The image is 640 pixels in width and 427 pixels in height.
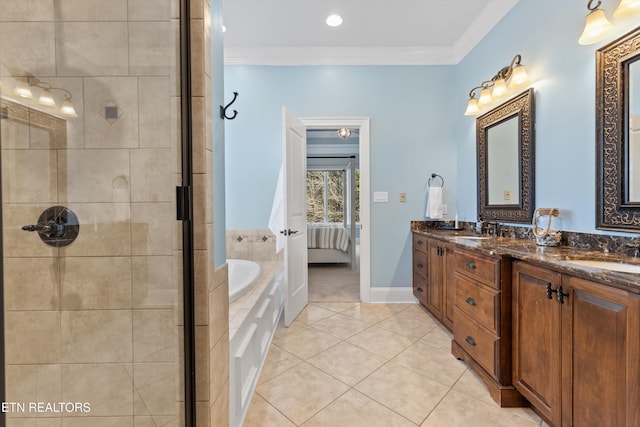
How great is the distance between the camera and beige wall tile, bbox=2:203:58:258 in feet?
1.73

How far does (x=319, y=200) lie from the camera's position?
7164 millimetres

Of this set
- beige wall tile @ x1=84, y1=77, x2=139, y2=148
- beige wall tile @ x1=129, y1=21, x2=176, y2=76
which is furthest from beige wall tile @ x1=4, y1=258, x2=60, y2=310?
beige wall tile @ x1=129, y1=21, x2=176, y2=76

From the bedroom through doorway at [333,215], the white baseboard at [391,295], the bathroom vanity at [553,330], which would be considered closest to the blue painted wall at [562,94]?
the bathroom vanity at [553,330]

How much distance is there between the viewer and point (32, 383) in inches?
26.6

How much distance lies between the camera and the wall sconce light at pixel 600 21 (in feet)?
4.21

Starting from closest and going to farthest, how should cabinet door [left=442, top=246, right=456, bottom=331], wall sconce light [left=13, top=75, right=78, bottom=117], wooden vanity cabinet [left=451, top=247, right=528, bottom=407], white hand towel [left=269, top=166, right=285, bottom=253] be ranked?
1. wall sconce light [left=13, top=75, right=78, bottom=117]
2. wooden vanity cabinet [left=451, top=247, right=528, bottom=407]
3. cabinet door [left=442, top=246, right=456, bottom=331]
4. white hand towel [left=269, top=166, right=285, bottom=253]

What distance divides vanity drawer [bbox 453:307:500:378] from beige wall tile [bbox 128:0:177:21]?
209 centimetres

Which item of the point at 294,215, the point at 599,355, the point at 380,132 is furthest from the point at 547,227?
the point at 294,215

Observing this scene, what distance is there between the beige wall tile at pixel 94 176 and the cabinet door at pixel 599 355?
1.71 metres

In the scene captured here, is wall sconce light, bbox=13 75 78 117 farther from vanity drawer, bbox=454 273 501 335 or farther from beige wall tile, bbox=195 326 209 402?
vanity drawer, bbox=454 273 501 335

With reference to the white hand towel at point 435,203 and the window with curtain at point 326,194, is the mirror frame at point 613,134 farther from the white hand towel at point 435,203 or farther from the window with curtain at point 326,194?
the window with curtain at point 326,194

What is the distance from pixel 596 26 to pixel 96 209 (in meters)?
2.39

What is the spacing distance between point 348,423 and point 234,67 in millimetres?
3417

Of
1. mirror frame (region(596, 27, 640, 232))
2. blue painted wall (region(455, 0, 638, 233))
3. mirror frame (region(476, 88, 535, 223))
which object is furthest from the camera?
mirror frame (region(476, 88, 535, 223))
